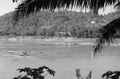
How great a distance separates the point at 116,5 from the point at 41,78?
59.2 inches

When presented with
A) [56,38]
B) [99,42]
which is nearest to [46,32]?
[56,38]

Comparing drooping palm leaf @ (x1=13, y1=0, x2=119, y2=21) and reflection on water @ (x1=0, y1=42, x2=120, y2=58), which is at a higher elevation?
drooping palm leaf @ (x1=13, y1=0, x2=119, y2=21)

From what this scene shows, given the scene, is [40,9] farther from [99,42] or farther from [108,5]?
[99,42]

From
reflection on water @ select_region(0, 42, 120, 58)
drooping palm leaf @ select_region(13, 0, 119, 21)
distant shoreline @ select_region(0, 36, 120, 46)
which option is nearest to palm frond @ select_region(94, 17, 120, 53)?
drooping palm leaf @ select_region(13, 0, 119, 21)

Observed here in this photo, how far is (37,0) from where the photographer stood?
11.2 ft

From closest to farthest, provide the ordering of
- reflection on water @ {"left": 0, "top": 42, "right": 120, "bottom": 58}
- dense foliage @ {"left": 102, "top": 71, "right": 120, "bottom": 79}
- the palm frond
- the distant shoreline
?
1. dense foliage @ {"left": 102, "top": 71, "right": 120, "bottom": 79}
2. the palm frond
3. reflection on water @ {"left": 0, "top": 42, "right": 120, "bottom": 58}
4. the distant shoreline

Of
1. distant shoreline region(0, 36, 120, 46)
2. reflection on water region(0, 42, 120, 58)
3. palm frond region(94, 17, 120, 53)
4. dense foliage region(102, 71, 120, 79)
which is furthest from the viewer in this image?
distant shoreline region(0, 36, 120, 46)

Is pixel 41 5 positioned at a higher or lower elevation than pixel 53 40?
higher

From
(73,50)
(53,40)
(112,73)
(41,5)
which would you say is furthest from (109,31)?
(53,40)

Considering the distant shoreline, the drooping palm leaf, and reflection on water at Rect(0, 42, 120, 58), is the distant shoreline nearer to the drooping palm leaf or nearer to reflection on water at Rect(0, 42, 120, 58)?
reflection on water at Rect(0, 42, 120, 58)

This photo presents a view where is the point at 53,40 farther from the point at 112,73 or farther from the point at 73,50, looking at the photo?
the point at 112,73

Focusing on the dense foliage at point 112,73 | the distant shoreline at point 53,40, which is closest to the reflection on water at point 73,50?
the distant shoreline at point 53,40

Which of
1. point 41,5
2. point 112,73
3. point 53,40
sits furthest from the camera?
point 53,40

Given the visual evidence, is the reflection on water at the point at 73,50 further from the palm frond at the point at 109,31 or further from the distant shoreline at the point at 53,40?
the palm frond at the point at 109,31
